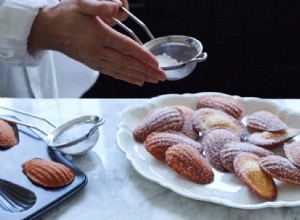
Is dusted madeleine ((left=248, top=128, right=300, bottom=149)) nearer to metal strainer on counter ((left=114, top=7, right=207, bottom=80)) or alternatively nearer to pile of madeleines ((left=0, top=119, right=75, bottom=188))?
metal strainer on counter ((left=114, top=7, right=207, bottom=80))

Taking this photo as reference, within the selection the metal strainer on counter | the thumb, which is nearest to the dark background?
the metal strainer on counter

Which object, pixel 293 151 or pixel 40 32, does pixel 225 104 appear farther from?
pixel 40 32

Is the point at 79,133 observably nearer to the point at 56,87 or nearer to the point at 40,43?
the point at 40,43

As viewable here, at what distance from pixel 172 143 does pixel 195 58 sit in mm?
156

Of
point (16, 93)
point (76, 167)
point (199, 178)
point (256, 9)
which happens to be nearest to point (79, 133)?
point (76, 167)

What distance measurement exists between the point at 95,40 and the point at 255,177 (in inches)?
11.4

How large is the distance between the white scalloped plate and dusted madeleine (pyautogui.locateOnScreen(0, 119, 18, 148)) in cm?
15

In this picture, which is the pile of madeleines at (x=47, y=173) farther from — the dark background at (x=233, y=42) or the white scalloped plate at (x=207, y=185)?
the dark background at (x=233, y=42)

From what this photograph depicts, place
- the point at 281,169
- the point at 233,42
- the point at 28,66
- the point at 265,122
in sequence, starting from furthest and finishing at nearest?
the point at 233,42 < the point at 28,66 < the point at 265,122 < the point at 281,169

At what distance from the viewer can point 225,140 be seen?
69 cm

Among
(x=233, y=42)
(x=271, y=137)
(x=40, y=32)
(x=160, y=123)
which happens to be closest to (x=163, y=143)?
(x=160, y=123)

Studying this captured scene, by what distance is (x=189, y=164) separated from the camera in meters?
0.65

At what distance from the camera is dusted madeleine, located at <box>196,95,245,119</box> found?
76 cm

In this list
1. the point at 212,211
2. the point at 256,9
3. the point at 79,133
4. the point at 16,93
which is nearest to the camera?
the point at 212,211
